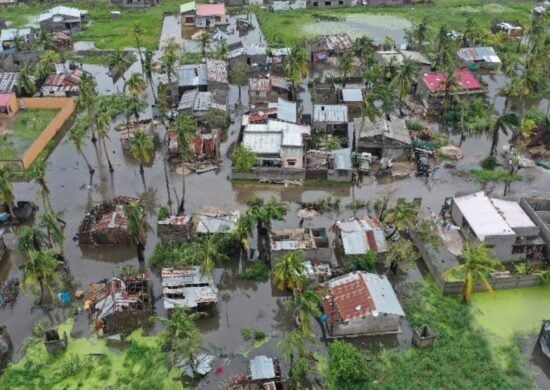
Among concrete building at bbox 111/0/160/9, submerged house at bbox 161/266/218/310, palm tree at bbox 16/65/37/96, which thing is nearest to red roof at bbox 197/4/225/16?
concrete building at bbox 111/0/160/9

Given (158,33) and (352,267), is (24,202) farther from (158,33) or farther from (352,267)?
(158,33)

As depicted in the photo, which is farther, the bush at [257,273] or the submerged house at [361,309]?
the bush at [257,273]

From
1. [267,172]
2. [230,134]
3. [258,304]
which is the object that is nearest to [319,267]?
[258,304]

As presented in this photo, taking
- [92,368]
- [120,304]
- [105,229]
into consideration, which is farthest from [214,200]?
[92,368]

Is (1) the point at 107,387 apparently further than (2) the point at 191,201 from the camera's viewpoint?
No

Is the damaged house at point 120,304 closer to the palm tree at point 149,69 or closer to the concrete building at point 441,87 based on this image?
the palm tree at point 149,69

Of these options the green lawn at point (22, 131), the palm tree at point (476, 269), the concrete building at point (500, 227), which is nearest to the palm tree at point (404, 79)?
the concrete building at point (500, 227)

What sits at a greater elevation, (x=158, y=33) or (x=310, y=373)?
(x=158, y=33)
